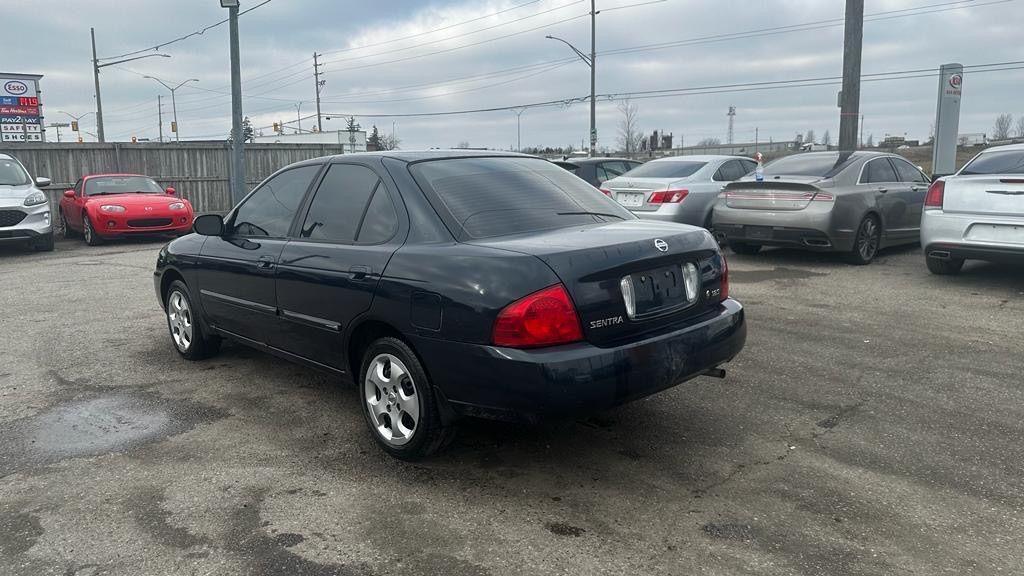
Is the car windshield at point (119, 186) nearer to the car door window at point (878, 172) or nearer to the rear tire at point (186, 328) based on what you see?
the rear tire at point (186, 328)

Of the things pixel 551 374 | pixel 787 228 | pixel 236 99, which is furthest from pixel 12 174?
pixel 551 374

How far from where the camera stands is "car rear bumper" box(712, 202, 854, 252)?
30.3 ft

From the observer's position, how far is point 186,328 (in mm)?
5797

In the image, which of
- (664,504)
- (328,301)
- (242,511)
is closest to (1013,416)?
(664,504)

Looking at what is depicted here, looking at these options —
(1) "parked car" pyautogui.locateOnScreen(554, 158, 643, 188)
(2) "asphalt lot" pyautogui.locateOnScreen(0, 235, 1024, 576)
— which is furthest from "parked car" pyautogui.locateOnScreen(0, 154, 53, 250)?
(1) "parked car" pyautogui.locateOnScreen(554, 158, 643, 188)

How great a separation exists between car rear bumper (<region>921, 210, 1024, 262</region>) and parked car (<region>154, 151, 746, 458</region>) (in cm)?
501

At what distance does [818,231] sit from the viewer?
363 inches

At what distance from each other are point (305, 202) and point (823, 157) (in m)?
7.82

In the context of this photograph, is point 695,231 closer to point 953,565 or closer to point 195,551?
point 953,565

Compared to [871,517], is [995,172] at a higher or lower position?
higher

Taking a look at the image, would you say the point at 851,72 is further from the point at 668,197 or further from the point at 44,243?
the point at 44,243

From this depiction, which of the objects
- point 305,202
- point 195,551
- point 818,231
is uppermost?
point 305,202

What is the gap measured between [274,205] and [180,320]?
1621 millimetres

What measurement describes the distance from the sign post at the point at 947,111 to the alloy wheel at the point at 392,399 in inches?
582
